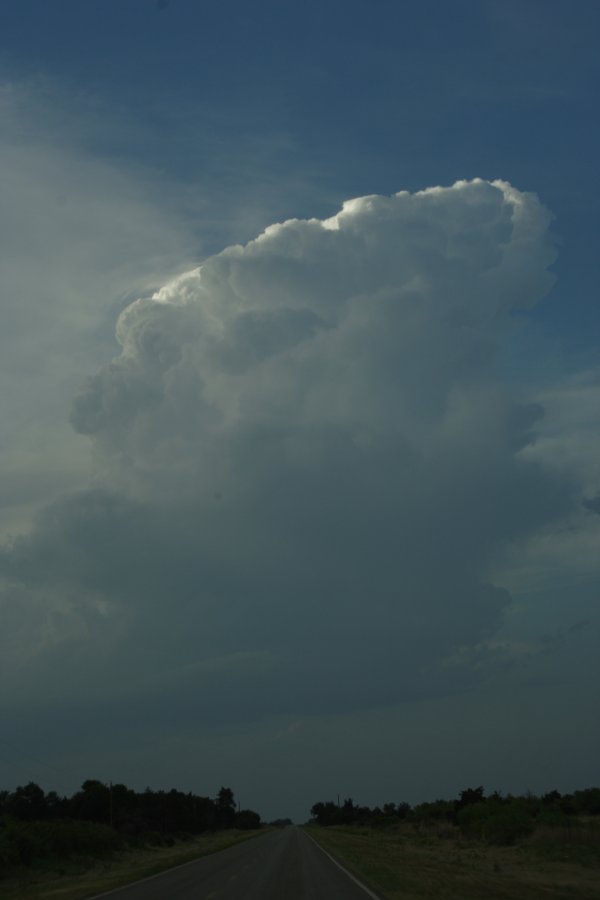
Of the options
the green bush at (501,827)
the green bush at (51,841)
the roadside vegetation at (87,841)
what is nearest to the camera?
the roadside vegetation at (87,841)

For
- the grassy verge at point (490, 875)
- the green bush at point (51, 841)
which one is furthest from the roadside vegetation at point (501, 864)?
the green bush at point (51, 841)

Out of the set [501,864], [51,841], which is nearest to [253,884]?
[501,864]

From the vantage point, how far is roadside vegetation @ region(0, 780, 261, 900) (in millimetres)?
38531

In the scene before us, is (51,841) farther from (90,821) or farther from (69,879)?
(90,821)

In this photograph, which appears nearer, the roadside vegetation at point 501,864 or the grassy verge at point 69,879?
the roadside vegetation at point 501,864

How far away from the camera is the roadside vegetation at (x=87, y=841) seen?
126 ft

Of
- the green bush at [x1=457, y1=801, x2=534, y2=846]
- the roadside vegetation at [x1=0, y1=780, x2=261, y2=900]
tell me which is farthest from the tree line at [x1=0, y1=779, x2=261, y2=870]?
the green bush at [x1=457, y1=801, x2=534, y2=846]

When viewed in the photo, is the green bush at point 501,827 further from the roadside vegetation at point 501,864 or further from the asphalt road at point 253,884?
the asphalt road at point 253,884

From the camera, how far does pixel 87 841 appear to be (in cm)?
5984

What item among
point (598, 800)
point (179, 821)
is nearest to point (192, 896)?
point (598, 800)

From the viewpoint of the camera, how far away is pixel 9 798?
9950cm

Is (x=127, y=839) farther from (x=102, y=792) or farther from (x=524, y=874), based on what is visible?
(x=524, y=874)

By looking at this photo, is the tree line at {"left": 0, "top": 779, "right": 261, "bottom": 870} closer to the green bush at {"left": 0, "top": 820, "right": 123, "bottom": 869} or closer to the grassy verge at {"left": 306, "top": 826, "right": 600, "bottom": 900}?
the green bush at {"left": 0, "top": 820, "right": 123, "bottom": 869}

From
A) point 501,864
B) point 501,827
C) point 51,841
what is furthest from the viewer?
point 501,827
